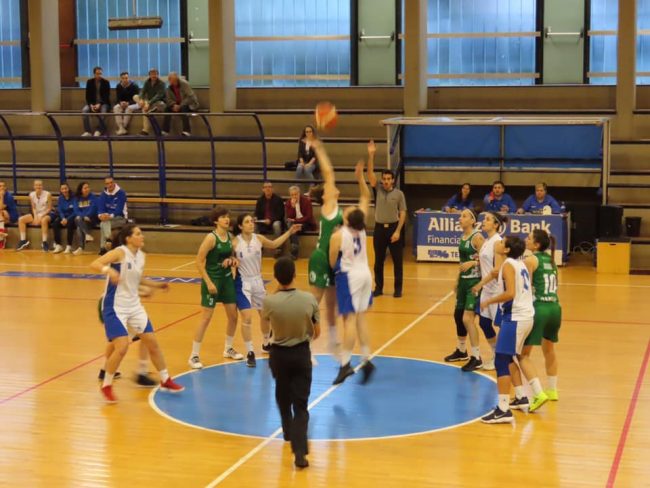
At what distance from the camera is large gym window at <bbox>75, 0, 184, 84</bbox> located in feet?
84.8

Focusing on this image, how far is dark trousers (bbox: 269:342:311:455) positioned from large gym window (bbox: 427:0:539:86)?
1725 cm

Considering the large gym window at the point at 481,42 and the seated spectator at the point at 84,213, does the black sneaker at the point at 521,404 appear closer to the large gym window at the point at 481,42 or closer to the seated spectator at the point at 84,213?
the seated spectator at the point at 84,213

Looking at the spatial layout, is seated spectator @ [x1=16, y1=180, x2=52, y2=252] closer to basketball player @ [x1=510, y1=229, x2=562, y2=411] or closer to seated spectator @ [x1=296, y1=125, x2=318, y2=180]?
seated spectator @ [x1=296, y1=125, x2=318, y2=180]

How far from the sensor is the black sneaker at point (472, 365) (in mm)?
10664

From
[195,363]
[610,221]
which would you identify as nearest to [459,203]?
[610,221]

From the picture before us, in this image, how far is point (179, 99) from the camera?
2347cm

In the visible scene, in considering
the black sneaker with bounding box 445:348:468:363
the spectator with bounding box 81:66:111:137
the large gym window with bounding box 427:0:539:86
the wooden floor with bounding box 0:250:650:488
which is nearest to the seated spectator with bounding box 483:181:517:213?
the wooden floor with bounding box 0:250:650:488

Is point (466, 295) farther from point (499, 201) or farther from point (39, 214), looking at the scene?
point (39, 214)

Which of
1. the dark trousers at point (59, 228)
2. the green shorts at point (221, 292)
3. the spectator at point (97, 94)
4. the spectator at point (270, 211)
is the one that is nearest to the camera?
the green shorts at point (221, 292)

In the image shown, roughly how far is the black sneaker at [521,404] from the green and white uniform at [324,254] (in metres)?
2.67

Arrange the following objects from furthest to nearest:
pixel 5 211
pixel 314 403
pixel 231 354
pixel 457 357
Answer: pixel 5 211 < pixel 231 354 < pixel 457 357 < pixel 314 403

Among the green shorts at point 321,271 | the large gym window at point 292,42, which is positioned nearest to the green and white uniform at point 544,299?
the green shorts at point 321,271

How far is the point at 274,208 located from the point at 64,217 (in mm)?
4665

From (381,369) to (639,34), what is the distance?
49.0ft
